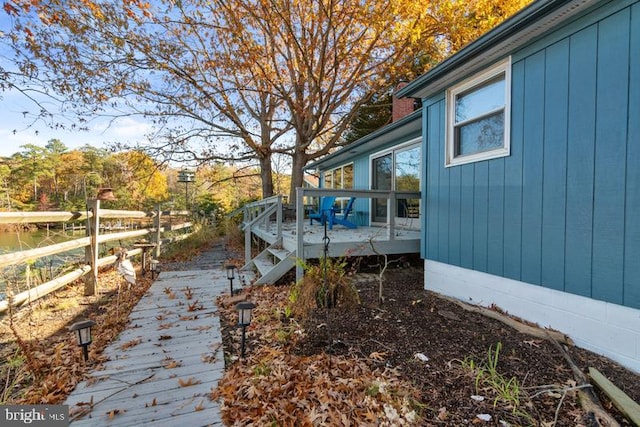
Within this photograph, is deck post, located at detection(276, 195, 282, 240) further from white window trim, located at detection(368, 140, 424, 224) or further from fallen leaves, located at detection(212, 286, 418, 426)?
fallen leaves, located at detection(212, 286, 418, 426)

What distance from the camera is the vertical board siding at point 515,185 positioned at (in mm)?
3104

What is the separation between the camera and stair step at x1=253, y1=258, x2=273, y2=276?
5055 mm

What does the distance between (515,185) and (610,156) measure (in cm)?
82

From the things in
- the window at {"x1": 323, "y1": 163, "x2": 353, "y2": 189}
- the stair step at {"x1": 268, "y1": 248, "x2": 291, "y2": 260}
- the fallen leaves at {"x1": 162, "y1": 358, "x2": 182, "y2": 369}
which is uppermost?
the window at {"x1": 323, "y1": 163, "x2": 353, "y2": 189}

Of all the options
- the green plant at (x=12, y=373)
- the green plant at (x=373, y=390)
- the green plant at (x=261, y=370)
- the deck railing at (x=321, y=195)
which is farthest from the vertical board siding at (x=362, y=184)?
the green plant at (x=12, y=373)

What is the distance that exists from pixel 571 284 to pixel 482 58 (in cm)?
252

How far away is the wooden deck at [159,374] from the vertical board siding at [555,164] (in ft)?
10.2

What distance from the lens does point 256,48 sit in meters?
9.64

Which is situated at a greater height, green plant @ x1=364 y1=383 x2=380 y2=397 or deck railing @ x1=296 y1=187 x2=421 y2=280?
deck railing @ x1=296 y1=187 x2=421 y2=280

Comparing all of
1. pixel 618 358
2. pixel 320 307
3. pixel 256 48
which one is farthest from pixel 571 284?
pixel 256 48

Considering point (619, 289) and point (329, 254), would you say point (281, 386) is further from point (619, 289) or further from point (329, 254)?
point (619, 289)

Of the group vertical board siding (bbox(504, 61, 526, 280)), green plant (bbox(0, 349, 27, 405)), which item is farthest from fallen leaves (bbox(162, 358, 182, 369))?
vertical board siding (bbox(504, 61, 526, 280))

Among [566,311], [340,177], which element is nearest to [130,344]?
[566,311]

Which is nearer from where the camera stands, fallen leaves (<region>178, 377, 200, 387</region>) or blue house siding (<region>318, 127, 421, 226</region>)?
fallen leaves (<region>178, 377, 200, 387</region>)
